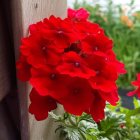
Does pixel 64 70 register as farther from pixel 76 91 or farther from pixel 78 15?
pixel 78 15

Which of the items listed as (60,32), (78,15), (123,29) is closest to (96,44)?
(60,32)

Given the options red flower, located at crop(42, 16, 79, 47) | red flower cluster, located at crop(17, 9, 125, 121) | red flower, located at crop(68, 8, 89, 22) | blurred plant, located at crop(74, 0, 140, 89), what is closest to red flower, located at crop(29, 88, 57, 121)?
red flower cluster, located at crop(17, 9, 125, 121)

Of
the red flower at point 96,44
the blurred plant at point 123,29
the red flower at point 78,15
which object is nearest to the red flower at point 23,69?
the red flower at point 96,44

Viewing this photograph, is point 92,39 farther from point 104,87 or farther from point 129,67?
point 129,67

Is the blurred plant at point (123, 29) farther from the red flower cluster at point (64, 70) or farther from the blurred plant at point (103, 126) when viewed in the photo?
the red flower cluster at point (64, 70)

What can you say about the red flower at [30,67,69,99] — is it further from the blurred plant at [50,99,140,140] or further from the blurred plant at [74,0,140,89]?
the blurred plant at [74,0,140,89]

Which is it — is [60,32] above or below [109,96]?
above
